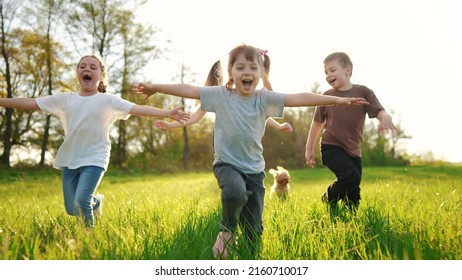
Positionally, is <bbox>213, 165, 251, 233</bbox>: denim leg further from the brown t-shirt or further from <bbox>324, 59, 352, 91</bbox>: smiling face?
<bbox>324, 59, 352, 91</bbox>: smiling face

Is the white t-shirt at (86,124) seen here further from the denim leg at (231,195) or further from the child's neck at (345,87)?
the child's neck at (345,87)

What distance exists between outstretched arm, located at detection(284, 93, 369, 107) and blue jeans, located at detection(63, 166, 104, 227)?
1801mm

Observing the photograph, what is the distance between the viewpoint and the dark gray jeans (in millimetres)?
2984

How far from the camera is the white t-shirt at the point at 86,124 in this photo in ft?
12.9

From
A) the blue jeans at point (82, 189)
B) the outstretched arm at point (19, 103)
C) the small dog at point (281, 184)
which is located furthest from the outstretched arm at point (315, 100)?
the small dog at point (281, 184)

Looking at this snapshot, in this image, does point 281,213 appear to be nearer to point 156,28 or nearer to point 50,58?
point 50,58

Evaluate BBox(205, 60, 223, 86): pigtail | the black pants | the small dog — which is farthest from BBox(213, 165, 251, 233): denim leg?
the small dog

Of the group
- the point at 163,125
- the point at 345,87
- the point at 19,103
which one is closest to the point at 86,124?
the point at 19,103

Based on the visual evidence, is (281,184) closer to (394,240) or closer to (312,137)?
(312,137)

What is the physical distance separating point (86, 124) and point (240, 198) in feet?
5.72

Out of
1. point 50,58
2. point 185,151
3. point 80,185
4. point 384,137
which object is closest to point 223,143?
point 80,185

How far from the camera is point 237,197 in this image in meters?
2.97

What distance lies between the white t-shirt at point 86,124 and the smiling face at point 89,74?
0.09 meters
